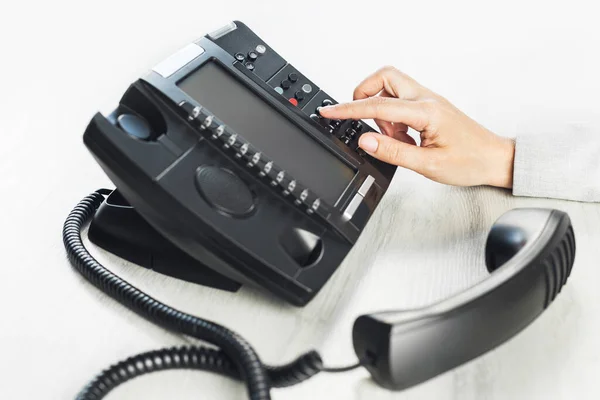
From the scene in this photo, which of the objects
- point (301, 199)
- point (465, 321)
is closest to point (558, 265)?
point (465, 321)

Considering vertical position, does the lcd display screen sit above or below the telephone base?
above

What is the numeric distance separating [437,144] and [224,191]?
33 centimetres

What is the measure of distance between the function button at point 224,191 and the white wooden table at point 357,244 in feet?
0.28

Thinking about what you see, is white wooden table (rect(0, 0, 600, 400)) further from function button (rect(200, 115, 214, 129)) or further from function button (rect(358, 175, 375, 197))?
function button (rect(200, 115, 214, 129))

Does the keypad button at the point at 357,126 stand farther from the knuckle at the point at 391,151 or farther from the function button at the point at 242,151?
the function button at the point at 242,151

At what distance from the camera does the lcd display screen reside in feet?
2.34

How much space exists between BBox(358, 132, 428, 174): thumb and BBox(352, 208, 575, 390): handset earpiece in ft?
0.71

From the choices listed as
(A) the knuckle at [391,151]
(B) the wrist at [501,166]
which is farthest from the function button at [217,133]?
(B) the wrist at [501,166]

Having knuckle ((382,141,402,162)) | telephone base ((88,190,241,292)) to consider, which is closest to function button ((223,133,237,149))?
telephone base ((88,190,241,292))

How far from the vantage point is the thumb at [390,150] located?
0.81m

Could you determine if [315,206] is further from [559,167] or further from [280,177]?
[559,167]

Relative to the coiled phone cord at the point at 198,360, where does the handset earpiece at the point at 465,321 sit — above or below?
above

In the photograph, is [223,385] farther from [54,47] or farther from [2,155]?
[54,47]

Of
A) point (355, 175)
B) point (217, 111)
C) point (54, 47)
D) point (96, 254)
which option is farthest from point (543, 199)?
point (54, 47)
